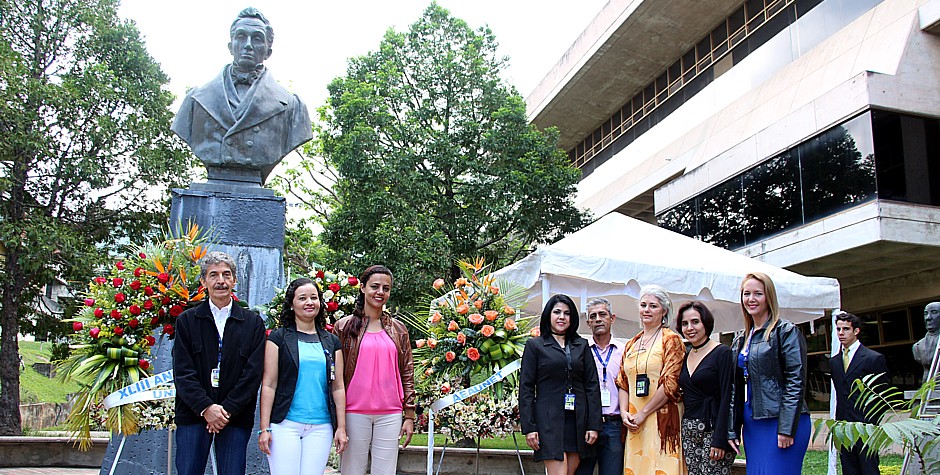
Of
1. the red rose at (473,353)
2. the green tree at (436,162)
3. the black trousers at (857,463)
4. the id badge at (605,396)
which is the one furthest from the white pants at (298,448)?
the green tree at (436,162)

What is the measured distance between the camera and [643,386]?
16.1 feet

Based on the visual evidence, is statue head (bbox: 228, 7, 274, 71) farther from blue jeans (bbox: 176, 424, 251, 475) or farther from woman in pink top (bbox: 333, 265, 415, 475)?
blue jeans (bbox: 176, 424, 251, 475)

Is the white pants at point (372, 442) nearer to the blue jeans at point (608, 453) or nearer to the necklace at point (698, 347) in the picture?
the blue jeans at point (608, 453)

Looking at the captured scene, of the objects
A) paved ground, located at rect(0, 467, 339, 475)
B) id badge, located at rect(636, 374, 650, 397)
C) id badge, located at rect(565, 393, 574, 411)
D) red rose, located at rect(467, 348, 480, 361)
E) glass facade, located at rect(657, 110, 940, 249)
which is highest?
glass facade, located at rect(657, 110, 940, 249)

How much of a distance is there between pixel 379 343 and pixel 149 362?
1.80 metres

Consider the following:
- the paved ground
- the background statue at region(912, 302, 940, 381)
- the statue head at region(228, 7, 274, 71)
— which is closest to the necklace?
the background statue at region(912, 302, 940, 381)

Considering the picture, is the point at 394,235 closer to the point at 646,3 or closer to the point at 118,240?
the point at 118,240

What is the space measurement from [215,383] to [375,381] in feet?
3.08

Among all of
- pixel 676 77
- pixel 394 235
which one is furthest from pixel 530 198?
pixel 676 77

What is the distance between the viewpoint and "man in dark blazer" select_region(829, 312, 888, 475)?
236 inches

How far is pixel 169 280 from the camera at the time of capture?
510cm

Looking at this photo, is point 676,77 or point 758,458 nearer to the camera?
point 758,458

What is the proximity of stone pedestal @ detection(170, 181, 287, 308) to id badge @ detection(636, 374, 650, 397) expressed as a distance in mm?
2983

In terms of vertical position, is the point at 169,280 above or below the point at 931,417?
above
